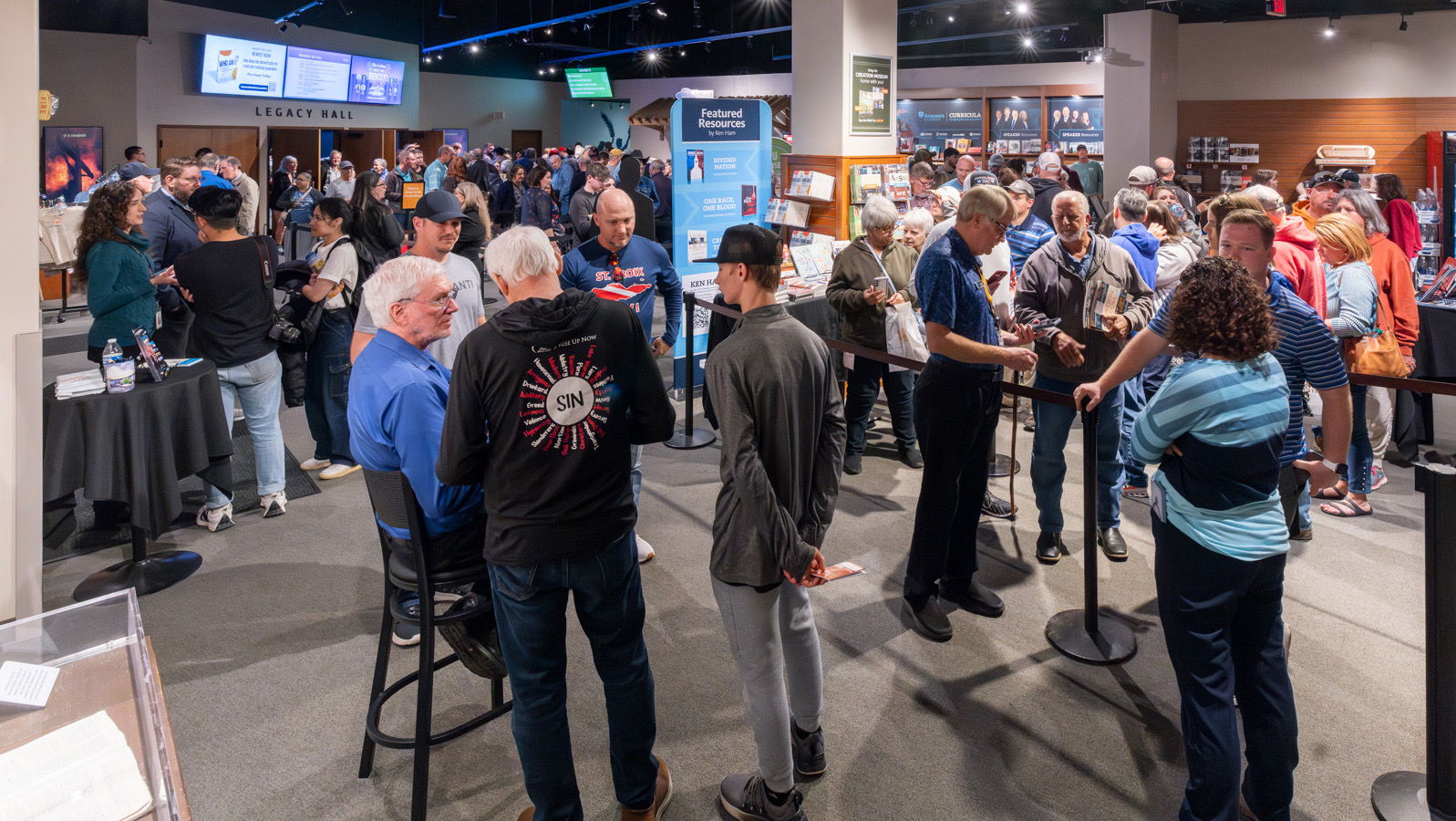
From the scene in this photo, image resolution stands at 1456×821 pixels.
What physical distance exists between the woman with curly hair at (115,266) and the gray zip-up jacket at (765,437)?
3526 mm

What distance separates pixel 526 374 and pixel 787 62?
1983cm

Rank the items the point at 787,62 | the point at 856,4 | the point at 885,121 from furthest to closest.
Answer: the point at 787,62 < the point at 885,121 < the point at 856,4

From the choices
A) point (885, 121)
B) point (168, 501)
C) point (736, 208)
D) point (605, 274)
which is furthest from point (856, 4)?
point (168, 501)

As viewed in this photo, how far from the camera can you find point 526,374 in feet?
7.07

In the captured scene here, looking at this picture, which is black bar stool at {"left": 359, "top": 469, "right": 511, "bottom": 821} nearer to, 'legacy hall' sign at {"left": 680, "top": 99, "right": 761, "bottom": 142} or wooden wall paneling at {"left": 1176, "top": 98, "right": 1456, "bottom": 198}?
'legacy hall' sign at {"left": 680, "top": 99, "right": 761, "bottom": 142}

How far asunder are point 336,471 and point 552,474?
3649mm

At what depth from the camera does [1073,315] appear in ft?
13.0

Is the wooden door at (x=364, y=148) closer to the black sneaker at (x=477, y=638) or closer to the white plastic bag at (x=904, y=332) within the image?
the white plastic bag at (x=904, y=332)

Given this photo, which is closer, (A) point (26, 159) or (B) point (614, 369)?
(B) point (614, 369)

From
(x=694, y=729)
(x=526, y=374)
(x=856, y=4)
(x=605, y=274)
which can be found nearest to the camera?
(x=526, y=374)

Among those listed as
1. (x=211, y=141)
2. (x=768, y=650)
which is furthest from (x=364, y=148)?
Result: (x=768, y=650)

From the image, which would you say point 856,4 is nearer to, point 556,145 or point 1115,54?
point 1115,54

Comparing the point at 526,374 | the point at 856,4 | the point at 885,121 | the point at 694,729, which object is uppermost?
the point at 856,4

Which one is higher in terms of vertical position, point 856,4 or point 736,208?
point 856,4
